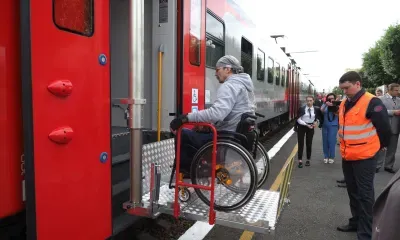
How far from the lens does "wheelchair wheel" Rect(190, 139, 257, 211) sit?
9.46 ft

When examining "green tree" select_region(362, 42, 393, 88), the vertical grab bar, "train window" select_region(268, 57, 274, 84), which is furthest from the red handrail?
"green tree" select_region(362, 42, 393, 88)

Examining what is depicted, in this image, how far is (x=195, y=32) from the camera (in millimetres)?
4156

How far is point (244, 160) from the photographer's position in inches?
113

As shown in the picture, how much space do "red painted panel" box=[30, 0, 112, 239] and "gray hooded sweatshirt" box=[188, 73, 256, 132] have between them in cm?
86

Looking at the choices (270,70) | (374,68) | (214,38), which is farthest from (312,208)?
(374,68)

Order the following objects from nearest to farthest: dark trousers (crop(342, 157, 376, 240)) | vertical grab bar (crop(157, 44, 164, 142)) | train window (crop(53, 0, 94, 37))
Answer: train window (crop(53, 0, 94, 37)), dark trousers (crop(342, 157, 376, 240)), vertical grab bar (crop(157, 44, 164, 142))

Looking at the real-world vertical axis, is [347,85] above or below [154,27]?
below

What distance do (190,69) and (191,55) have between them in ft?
0.59

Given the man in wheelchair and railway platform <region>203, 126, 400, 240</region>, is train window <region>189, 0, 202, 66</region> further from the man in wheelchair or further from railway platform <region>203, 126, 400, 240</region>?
railway platform <region>203, 126, 400, 240</region>

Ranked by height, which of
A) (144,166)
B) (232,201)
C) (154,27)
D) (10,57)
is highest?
(154,27)

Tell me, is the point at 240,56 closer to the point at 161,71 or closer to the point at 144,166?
the point at 161,71

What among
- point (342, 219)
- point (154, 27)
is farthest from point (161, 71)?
point (342, 219)

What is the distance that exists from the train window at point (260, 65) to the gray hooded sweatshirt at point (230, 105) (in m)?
5.61

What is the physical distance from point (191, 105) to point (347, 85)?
1793 mm
